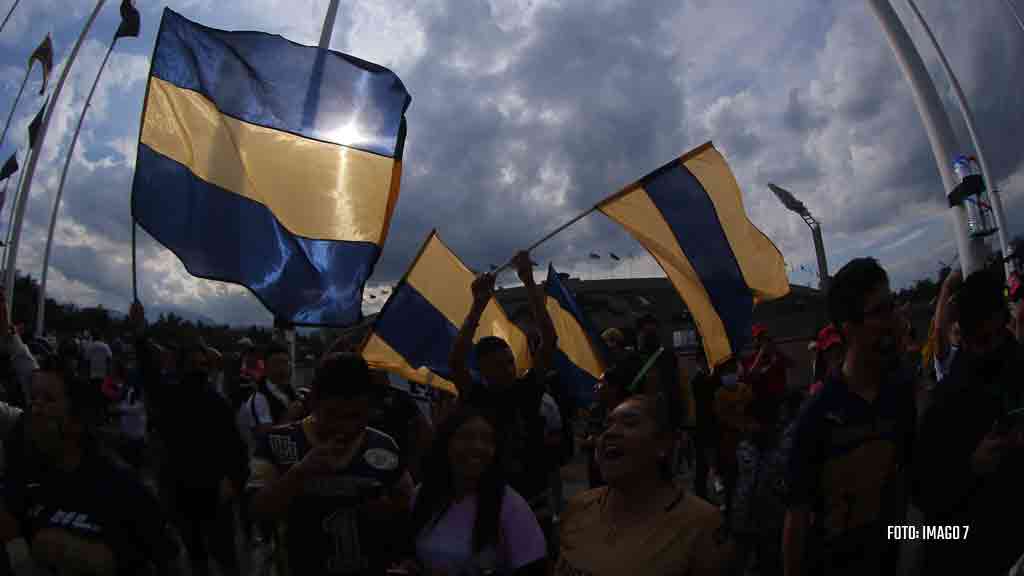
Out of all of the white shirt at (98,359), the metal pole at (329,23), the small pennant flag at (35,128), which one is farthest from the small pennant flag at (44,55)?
the metal pole at (329,23)

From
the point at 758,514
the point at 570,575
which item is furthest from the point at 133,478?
the point at 758,514

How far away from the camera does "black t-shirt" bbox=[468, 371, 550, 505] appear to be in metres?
3.47

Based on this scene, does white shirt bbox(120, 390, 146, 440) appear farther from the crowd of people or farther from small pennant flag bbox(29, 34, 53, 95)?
small pennant flag bbox(29, 34, 53, 95)

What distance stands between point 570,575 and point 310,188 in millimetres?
2786

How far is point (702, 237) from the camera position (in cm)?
536

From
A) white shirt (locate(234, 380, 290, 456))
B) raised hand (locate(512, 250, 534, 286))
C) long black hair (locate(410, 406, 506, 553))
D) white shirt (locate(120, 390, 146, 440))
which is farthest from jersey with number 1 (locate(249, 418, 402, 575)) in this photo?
white shirt (locate(120, 390, 146, 440))

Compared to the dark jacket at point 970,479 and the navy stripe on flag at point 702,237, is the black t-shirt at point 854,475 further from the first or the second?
the navy stripe on flag at point 702,237

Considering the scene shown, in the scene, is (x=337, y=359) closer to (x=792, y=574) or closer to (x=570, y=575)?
(x=570, y=575)

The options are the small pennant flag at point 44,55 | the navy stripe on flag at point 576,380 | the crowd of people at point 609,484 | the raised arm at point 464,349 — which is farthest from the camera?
the small pennant flag at point 44,55

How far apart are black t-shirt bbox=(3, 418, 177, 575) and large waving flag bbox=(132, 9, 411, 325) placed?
1260 mm

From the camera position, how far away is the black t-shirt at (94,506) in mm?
2408

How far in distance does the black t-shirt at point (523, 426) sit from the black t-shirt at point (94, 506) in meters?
1.49

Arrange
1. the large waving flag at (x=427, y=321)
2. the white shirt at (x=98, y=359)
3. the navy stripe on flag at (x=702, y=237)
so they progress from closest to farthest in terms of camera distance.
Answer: the large waving flag at (x=427, y=321)
the navy stripe on flag at (x=702, y=237)
the white shirt at (x=98, y=359)

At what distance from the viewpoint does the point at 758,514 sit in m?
4.00
